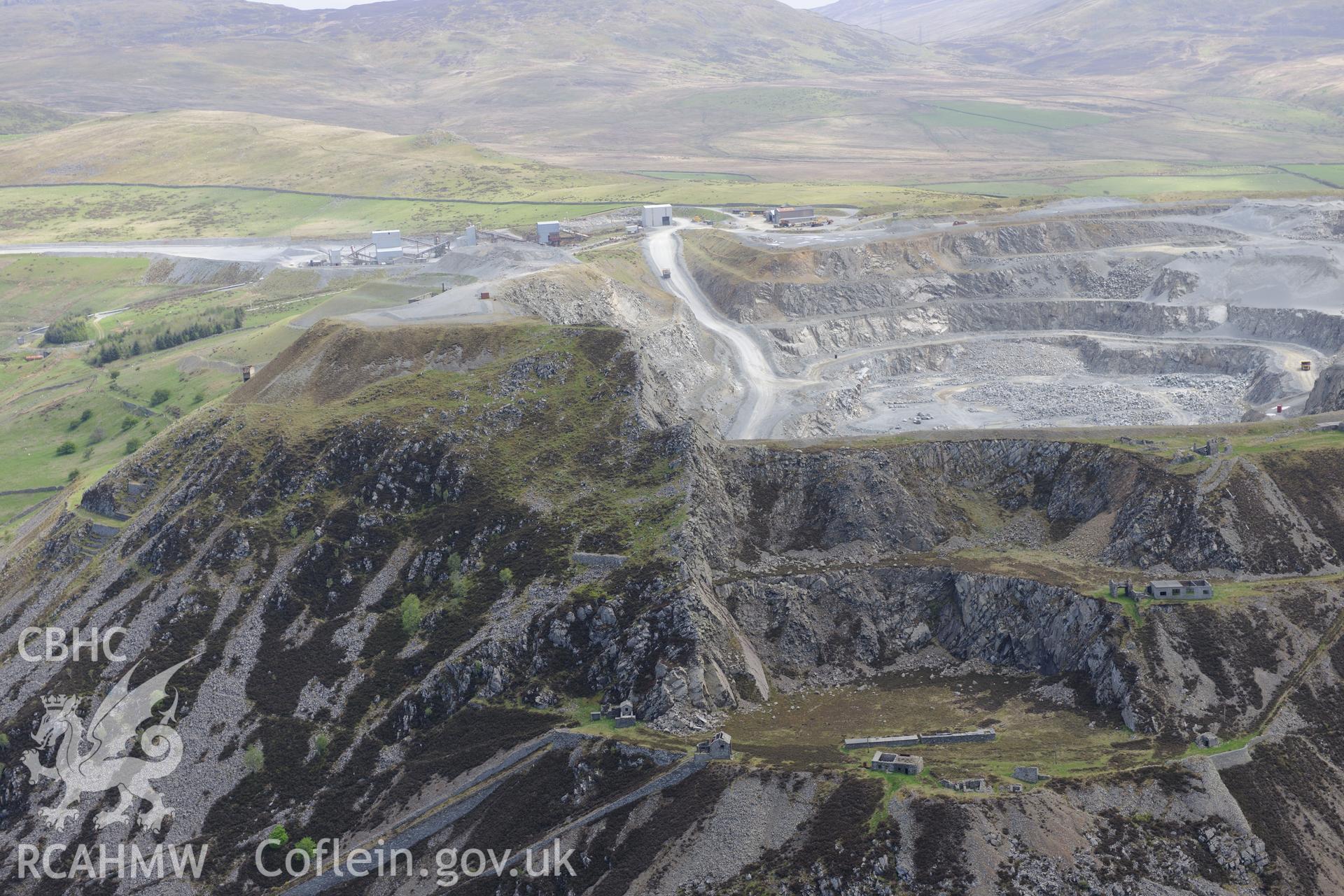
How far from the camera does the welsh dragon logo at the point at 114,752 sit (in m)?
75.1

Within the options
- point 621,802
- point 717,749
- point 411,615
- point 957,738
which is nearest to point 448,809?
point 621,802

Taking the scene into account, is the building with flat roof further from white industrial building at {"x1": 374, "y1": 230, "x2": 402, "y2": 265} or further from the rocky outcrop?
the rocky outcrop

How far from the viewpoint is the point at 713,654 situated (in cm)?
7550

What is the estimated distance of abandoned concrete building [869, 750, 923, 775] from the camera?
208ft

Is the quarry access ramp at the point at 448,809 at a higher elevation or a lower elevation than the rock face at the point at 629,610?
lower

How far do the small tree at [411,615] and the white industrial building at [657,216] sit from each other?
11309cm

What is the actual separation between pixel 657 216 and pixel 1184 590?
125 m

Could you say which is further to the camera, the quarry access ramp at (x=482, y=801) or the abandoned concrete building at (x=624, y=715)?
the abandoned concrete building at (x=624, y=715)

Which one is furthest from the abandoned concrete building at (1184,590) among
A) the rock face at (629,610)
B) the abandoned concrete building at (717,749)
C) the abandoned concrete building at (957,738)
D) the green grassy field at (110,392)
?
the green grassy field at (110,392)

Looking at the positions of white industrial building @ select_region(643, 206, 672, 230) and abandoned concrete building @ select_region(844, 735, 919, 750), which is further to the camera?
white industrial building @ select_region(643, 206, 672, 230)

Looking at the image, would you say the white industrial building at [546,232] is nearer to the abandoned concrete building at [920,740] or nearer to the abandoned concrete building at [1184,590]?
the abandoned concrete building at [1184,590]

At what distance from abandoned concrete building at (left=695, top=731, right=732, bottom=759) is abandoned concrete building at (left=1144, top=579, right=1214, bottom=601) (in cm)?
3276

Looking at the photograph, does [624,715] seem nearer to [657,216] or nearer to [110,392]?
[110,392]

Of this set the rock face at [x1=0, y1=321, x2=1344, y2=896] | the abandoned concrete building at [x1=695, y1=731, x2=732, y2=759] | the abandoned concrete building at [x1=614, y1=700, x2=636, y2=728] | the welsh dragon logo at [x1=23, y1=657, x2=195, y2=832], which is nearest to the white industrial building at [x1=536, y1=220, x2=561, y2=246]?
the rock face at [x1=0, y1=321, x2=1344, y2=896]
